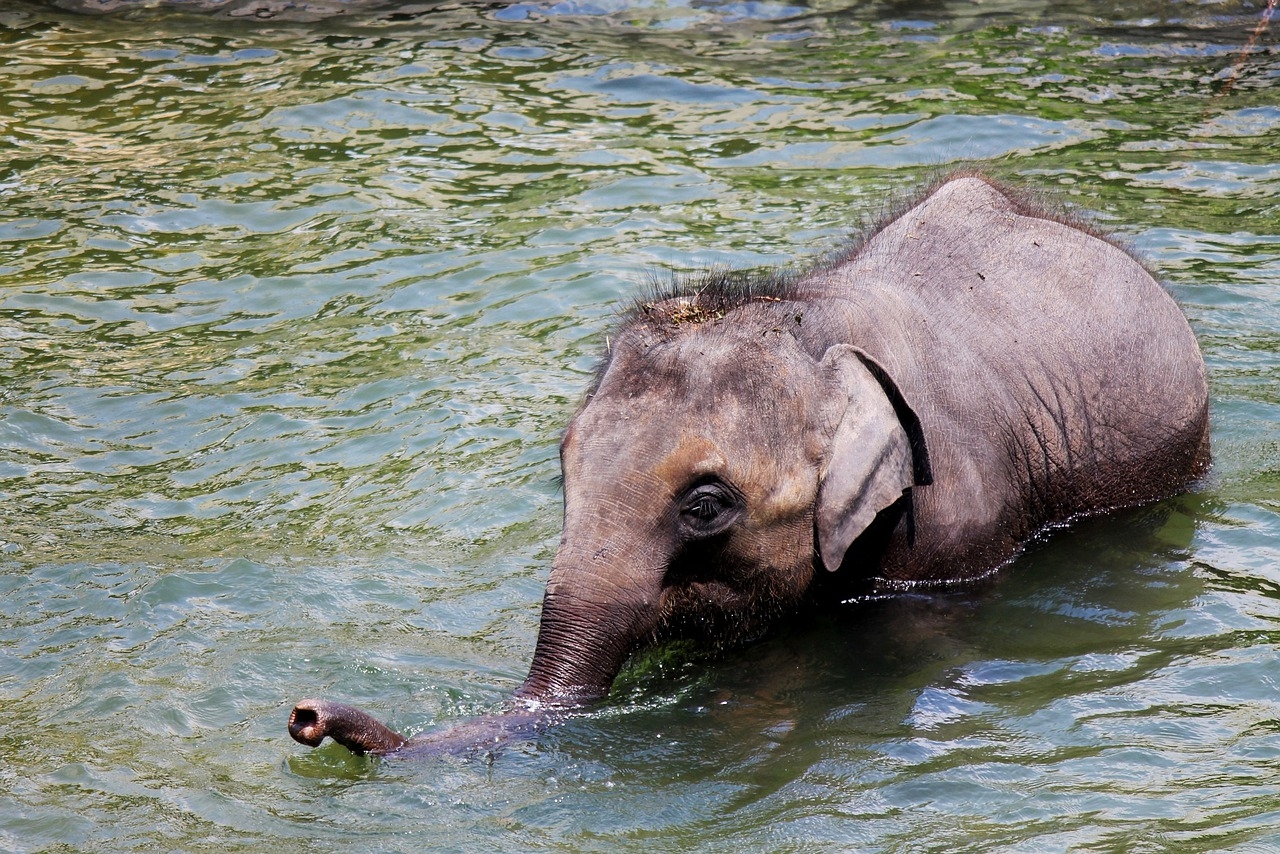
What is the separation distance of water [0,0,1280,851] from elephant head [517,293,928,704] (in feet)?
1.19

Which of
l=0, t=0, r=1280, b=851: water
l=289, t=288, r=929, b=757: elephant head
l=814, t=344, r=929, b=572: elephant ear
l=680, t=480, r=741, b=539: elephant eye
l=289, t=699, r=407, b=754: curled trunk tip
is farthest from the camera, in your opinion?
l=814, t=344, r=929, b=572: elephant ear

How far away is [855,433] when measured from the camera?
18.3 ft

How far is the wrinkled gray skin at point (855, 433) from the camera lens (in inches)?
207

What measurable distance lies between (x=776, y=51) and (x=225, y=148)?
16.5ft

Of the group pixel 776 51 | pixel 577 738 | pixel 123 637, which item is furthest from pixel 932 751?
pixel 776 51

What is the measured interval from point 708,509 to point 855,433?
2.01 ft

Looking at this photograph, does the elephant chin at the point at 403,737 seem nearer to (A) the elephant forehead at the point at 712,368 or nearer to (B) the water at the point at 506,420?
(B) the water at the point at 506,420

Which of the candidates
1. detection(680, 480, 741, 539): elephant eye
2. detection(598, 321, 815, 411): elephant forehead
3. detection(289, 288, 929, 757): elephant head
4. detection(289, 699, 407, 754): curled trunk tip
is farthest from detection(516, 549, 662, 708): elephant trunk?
detection(598, 321, 815, 411): elephant forehead

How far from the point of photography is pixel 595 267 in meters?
9.94

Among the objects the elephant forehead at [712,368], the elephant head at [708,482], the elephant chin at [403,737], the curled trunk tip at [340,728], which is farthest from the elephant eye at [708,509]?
the curled trunk tip at [340,728]

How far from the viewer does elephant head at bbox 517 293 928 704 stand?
17.1 ft

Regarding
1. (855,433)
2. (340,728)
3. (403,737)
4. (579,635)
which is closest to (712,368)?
(855,433)

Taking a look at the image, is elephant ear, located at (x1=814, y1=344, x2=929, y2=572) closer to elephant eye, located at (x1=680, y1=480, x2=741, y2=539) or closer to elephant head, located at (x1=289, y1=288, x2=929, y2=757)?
elephant head, located at (x1=289, y1=288, x2=929, y2=757)

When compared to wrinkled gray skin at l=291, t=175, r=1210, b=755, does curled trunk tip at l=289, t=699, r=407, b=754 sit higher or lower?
lower
